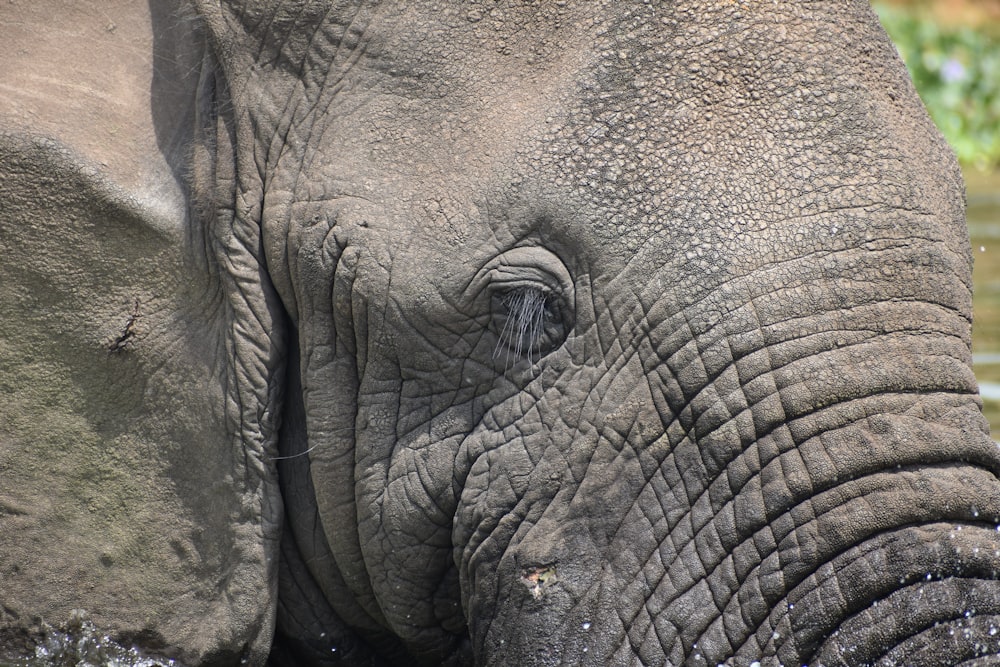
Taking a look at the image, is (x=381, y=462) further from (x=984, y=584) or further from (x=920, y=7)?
(x=920, y=7)

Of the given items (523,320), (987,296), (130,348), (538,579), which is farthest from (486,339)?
(987,296)

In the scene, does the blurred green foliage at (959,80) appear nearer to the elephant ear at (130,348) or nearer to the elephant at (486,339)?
the elephant at (486,339)

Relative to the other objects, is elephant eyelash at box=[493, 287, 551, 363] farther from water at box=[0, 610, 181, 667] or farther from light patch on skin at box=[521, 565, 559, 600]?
water at box=[0, 610, 181, 667]

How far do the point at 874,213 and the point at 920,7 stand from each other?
51.1 feet

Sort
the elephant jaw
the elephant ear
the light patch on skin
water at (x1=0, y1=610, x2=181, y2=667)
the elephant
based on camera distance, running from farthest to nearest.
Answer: water at (x1=0, y1=610, x2=181, y2=667) < the elephant ear < the light patch on skin < the elephant < the elephant jaw

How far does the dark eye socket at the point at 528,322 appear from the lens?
9.79 feet

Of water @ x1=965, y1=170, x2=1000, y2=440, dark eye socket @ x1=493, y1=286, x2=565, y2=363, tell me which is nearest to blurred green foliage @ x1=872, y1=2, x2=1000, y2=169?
water @ x1=965, y1=170, x2=1000, y2=440

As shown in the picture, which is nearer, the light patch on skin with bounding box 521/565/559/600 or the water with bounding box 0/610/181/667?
the light patch on skin with bounding box 521/565/559/600

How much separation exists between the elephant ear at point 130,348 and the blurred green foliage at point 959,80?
9503 mm

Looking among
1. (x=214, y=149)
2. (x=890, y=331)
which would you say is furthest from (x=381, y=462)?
(x=890, y=331)

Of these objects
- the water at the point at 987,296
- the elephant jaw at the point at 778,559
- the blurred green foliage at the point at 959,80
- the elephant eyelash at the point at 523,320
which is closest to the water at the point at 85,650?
the elephant jaw at the point at 778,559

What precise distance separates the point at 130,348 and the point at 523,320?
0.94 m

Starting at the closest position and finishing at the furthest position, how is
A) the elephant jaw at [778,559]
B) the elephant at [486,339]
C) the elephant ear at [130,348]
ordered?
the elephant jaw at [778,559], the elephant at [486,339], the elephant ear at [130,348]

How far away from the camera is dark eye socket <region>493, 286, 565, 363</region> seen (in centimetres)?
298
